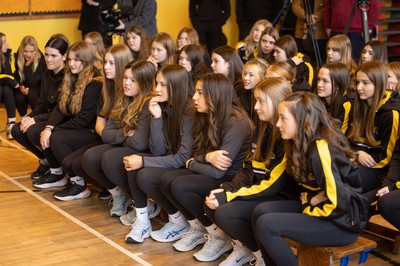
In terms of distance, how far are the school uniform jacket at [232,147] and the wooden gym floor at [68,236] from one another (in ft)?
1.48

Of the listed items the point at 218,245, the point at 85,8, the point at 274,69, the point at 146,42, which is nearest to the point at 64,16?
the point at 85,8

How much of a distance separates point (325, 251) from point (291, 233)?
0.61 feet

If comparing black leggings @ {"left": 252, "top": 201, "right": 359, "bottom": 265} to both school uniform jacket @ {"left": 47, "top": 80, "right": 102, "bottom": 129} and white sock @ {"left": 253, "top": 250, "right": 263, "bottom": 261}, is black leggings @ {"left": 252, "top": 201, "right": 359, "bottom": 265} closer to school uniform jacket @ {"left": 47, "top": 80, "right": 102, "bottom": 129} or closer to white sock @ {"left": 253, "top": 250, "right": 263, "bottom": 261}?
white sock @ {"left": 253, "top": 250, "right": 263, "bottom": 261}

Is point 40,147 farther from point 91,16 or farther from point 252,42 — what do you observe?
point 91,16

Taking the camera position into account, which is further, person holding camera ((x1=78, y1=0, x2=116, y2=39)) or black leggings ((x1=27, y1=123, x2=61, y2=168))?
person holding camera ((x1=78, y1=0, x2=116, y2=39))

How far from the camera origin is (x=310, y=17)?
7004mm

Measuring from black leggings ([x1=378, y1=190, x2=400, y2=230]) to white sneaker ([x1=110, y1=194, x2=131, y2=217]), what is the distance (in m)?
1.67

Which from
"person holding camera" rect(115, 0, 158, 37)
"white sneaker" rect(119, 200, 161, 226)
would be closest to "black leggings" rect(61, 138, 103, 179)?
"white sneaker" rect(119, 200, 161, 226)

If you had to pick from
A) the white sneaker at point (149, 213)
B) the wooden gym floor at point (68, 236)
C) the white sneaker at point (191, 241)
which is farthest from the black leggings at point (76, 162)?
the white sneaker at point (191, 241)

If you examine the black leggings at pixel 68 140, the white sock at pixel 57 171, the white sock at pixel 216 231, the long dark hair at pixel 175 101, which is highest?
the long dark hair at pixel 175 101

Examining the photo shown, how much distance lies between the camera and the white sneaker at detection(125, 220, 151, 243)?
3.88 m

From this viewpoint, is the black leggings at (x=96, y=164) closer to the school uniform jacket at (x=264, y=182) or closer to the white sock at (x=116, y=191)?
the white sock at (x=116, y=191)

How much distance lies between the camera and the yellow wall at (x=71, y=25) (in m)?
7.95

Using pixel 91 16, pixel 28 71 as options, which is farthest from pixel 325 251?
pixel 91 16
